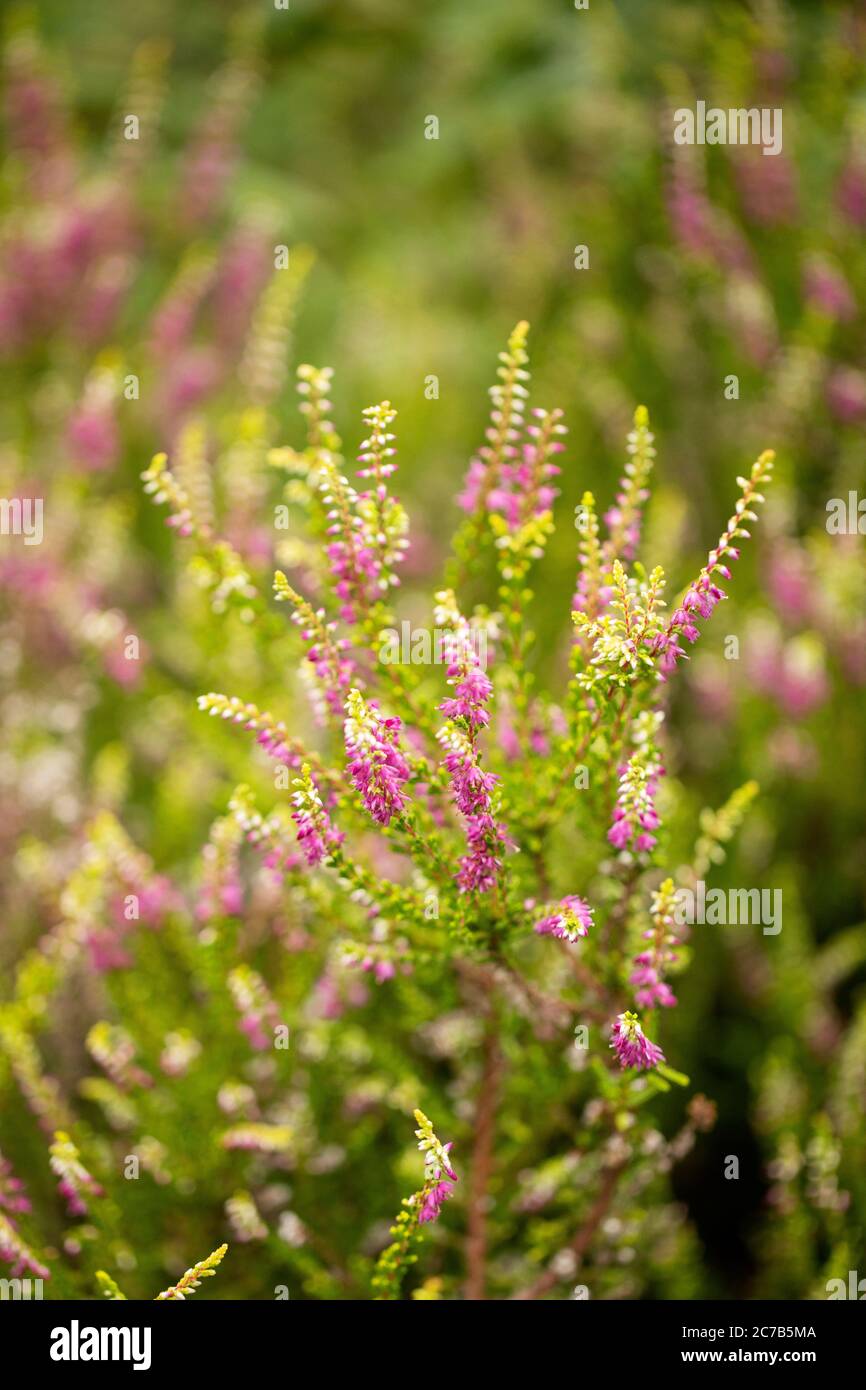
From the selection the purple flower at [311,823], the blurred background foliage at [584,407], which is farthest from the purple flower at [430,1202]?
the blurred background foliage at [584,407]

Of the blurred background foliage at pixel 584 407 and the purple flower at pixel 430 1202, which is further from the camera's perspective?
the blurred background foliage at pixel 584 407

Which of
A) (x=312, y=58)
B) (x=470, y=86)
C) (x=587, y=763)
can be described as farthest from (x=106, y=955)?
(x=312, y=58)

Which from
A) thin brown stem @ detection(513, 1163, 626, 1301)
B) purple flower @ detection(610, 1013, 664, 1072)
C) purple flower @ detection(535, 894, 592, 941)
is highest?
purple flower @ detection(535, 894, 592, 941)

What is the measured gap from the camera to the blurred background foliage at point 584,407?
9.08 feet

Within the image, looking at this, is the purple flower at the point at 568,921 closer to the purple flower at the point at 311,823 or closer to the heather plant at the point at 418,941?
the heather plant at the point at 418,941

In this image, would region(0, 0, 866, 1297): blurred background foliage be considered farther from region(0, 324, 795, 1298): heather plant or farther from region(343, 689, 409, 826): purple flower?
region(343, 689, 409, 826): purple flower

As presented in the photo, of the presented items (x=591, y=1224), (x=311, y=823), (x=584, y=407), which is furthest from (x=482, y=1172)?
(x=584, y=407)

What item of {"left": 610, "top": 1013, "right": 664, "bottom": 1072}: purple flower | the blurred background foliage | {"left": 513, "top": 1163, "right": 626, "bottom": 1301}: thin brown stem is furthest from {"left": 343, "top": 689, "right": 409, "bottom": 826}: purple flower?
{"left": 513, "top": 1163, "right": 626, "bottom": 1301}: thin brown stem

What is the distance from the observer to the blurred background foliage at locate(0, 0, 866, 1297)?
9.08ft

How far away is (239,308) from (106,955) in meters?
2.64

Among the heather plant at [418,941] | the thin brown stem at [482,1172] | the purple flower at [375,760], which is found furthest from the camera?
the thin brown stem at [482,1172]

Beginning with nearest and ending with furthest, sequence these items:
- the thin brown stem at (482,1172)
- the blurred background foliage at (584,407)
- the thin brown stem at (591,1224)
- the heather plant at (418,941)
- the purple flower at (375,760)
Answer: the purple flower at (375,760) < the heather plant at (418,941) < the thin brown stem at (591,1224) < the thin brown stem at (482,1172) < the blurred background foliage at (584,407)

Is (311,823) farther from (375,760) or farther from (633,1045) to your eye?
(633,1045)

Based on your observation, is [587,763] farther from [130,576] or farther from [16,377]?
[16,377]
